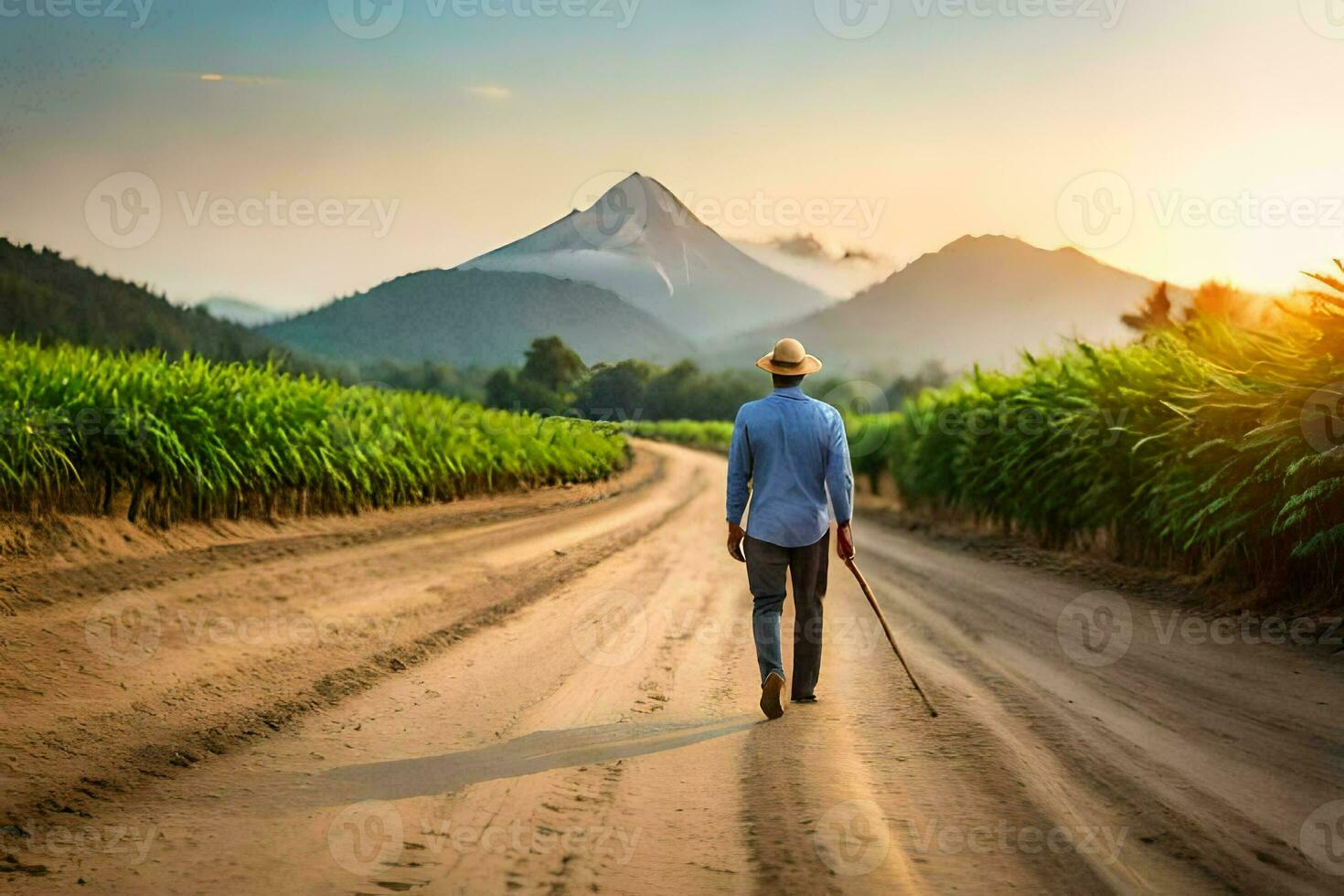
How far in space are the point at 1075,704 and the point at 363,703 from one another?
14.4 feet

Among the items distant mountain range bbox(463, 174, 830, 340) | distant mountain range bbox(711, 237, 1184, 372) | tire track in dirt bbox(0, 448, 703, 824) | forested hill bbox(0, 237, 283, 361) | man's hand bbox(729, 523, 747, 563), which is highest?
distant mountain range bbox(711, 237, 1184, 372)

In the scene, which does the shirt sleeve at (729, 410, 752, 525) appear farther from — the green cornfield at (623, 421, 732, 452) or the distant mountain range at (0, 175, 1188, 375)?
the green cornfield at (623, 421, 732, 452)

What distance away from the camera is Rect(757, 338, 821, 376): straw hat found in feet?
20.9

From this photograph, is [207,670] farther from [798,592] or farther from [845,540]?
[845,540]

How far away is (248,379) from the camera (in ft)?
46.1

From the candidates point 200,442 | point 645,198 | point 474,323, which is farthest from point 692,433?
point 200,442

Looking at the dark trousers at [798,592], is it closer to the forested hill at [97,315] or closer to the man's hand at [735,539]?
the man's hand at [735,539]

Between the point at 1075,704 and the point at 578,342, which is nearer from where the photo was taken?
the point at 1075,704

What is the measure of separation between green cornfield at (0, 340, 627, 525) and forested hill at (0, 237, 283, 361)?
2.74ft

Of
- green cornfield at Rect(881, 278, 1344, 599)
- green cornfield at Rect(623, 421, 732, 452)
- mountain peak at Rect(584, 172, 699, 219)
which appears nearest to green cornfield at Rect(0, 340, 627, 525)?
mountain peak at Rect(584, 172, 699, 219)

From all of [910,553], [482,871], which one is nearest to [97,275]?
[910,553]

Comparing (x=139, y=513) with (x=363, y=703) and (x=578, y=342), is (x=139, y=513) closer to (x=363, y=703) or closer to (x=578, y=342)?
(x=363, y=703)

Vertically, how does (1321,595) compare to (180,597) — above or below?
above

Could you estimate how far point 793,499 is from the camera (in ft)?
20.5
